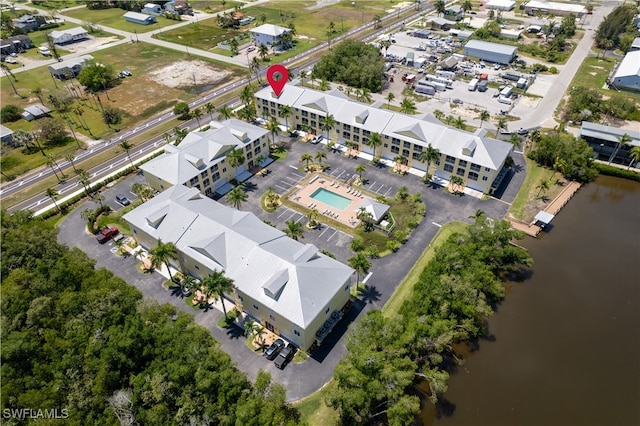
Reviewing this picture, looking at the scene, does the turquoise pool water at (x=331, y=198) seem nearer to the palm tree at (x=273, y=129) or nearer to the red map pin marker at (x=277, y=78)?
the palm tree at (x=273, y=129)

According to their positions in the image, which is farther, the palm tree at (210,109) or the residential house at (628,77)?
the residential house at (628,77)

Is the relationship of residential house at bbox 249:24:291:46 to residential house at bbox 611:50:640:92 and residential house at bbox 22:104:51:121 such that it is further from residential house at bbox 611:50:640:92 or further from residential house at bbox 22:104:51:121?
residential house at bbox 611:50:640:92

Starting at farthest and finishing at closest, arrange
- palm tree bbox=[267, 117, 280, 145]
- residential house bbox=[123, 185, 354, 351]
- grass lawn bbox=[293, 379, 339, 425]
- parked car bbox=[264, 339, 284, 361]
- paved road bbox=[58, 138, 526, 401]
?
palm tree bbox=[267, 117, 280, 145] < residential house bbox=[123, 185, 354, 351] < parked car bbox=[264, 339, 284, 361] < paved road bbox=[58, 138, 526, 401] < grass lawn bbox=[293, 379, 339, 425]

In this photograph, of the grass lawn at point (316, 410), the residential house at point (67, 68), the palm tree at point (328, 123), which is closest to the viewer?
the grass lawn at point (316, 410)

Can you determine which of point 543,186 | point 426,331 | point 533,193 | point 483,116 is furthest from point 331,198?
point 483,116

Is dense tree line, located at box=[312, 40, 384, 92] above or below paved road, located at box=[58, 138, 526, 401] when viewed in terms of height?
above

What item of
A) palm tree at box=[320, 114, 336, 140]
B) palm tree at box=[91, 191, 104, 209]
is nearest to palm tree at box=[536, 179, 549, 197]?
palm tree at box=[320, 114, 336, 140]

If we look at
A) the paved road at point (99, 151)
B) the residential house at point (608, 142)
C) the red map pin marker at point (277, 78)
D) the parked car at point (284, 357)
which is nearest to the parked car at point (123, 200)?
the paved road at point (99, 151)
